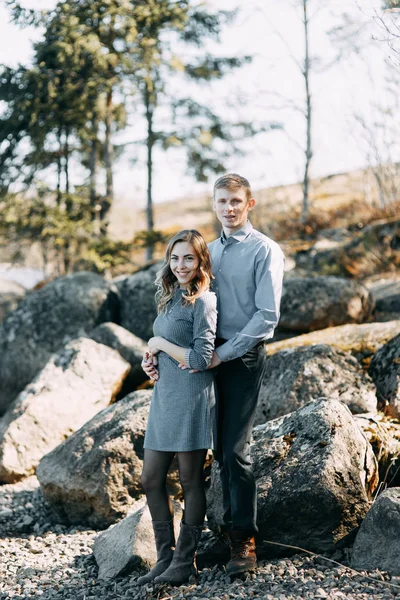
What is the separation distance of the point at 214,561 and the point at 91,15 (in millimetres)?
12445

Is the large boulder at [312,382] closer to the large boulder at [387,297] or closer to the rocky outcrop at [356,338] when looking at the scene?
the rocky outcrop at [356,338]

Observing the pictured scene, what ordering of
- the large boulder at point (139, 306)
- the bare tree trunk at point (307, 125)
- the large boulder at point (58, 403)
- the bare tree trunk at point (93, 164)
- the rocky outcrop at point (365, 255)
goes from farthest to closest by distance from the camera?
the bare tree trunk at point (307, 125) < the bare tree trunk at point (93, 164) < the rocky outcrop at point (365, 255) < the large boulder at point (139, 306) < the large boulder at point (58, 403)

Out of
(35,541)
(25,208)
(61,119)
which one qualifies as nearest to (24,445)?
(35,541)

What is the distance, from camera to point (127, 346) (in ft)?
28.3

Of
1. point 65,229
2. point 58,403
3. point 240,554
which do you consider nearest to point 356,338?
point 58,403

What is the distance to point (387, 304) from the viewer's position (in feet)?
31.8

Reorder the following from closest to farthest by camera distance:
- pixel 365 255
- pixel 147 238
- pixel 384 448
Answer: pixel 384 448
pixel 365 255
pixel 147 238

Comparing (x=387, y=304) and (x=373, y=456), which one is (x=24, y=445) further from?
(x=387, y=304)

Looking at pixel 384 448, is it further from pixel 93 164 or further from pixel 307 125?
pixel 307 125

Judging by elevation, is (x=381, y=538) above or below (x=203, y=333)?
below

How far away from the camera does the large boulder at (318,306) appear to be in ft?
29.1

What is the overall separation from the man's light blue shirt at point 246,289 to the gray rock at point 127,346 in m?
4.45

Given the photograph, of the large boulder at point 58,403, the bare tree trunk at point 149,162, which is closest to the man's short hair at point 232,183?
the large boulder at point 58,403

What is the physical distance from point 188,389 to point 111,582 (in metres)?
1.49
